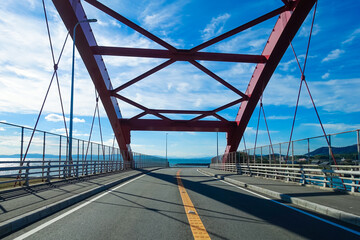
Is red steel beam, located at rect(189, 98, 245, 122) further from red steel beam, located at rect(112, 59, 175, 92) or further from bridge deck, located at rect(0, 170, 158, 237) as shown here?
bridge deck, located at rect(0, 170, 158, 237)

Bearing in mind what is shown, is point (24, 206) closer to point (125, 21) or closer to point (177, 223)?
point (177, 223)

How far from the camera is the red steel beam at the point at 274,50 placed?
58.0ft

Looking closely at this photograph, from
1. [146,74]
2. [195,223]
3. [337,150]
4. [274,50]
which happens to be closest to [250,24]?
[274,50]

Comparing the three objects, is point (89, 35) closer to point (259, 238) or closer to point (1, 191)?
point (1, 191)

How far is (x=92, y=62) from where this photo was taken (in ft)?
74.0

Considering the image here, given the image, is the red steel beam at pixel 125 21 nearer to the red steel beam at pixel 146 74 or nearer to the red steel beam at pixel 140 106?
the red steel beam at pixel 146 74

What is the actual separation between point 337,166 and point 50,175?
1166 centimetres

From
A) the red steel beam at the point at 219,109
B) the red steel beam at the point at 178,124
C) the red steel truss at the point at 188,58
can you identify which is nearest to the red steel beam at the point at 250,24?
the red steel truss at the point at 188,58

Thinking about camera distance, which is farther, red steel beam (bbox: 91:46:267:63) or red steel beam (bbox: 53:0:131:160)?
red steel beam (bbox: 91:46:267:63)

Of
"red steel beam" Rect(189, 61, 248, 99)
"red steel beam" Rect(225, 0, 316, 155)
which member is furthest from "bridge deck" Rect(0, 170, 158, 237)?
"red steel beam" Rect(225, 0, 316, 155)

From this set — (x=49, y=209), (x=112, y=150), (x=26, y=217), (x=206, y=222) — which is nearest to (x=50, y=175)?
(x=49, y=209)

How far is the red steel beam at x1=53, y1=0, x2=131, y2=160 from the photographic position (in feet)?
58.6

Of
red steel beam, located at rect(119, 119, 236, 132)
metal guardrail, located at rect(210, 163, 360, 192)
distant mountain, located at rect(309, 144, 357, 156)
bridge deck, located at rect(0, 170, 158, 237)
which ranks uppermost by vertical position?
red steel beam, located at rect(119, 119, 236, 132)

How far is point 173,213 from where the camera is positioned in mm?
7574
